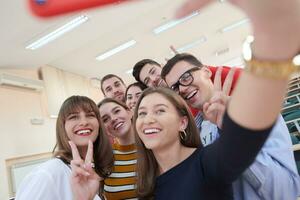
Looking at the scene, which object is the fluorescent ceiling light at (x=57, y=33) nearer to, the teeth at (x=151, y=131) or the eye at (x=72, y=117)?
the eye at (x=72, y=117)

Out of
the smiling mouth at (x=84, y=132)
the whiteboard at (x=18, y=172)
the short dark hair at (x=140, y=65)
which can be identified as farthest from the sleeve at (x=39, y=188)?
the whiteboard at (x=18, y=172)

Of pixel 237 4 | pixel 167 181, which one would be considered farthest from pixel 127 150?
pixel 237 4

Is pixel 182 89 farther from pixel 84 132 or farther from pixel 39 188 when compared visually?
pixel 39 188

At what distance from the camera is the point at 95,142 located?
5.90 feet

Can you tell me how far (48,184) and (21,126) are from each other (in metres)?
4.96

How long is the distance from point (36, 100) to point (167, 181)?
5.85 meters

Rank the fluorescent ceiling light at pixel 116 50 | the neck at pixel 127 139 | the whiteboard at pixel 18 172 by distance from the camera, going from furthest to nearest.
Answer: the fluorescent ceiling light at pixel 116 50, the whiteboard at pixel 18 172, the neck at pixel 127 139

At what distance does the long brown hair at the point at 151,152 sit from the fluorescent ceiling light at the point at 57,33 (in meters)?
3.92

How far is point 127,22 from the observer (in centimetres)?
571

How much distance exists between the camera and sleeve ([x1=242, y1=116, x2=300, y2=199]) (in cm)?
94

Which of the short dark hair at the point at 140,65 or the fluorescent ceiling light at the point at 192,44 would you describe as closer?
the short dark hair at the point at 140,65

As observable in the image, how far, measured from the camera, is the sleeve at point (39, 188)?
124 cm

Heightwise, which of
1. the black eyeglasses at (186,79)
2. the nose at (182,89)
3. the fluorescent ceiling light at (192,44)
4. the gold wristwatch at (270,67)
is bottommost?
the gold wristwatch at (270,67)

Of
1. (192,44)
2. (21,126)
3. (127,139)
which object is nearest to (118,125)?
(127,139)
